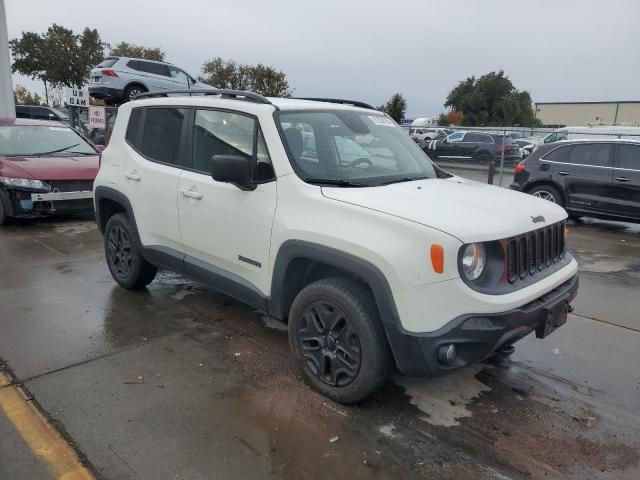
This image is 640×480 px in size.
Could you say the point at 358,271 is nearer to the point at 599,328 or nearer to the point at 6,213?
the point at 599,328

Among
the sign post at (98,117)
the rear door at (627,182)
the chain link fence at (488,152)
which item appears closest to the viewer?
the rear door at (627,182)

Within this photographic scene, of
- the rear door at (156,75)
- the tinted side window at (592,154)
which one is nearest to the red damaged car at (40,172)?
the rear door at (156,75)

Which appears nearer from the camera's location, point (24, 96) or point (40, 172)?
point (40, 172)

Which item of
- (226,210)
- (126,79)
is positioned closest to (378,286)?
(226,210)

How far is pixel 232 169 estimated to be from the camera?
336cm

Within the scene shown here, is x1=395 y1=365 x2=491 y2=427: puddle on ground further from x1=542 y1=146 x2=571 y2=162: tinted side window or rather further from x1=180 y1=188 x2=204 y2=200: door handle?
x1=542 y1=146 x2=571 y2=162: tinted side window

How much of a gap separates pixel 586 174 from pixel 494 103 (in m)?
58.7

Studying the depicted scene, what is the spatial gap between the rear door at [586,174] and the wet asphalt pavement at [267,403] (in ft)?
15.0

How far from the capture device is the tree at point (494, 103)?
62.2 meters

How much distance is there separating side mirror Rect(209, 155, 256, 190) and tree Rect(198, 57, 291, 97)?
3637 cm

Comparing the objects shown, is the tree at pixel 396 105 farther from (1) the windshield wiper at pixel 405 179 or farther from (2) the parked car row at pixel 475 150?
(1) the windshield wiper at pixel 405 179

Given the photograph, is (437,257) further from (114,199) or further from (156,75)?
(156,75)

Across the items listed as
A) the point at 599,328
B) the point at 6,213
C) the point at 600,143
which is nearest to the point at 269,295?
the point at 599,328

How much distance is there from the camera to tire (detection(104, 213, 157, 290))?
16.2ft
